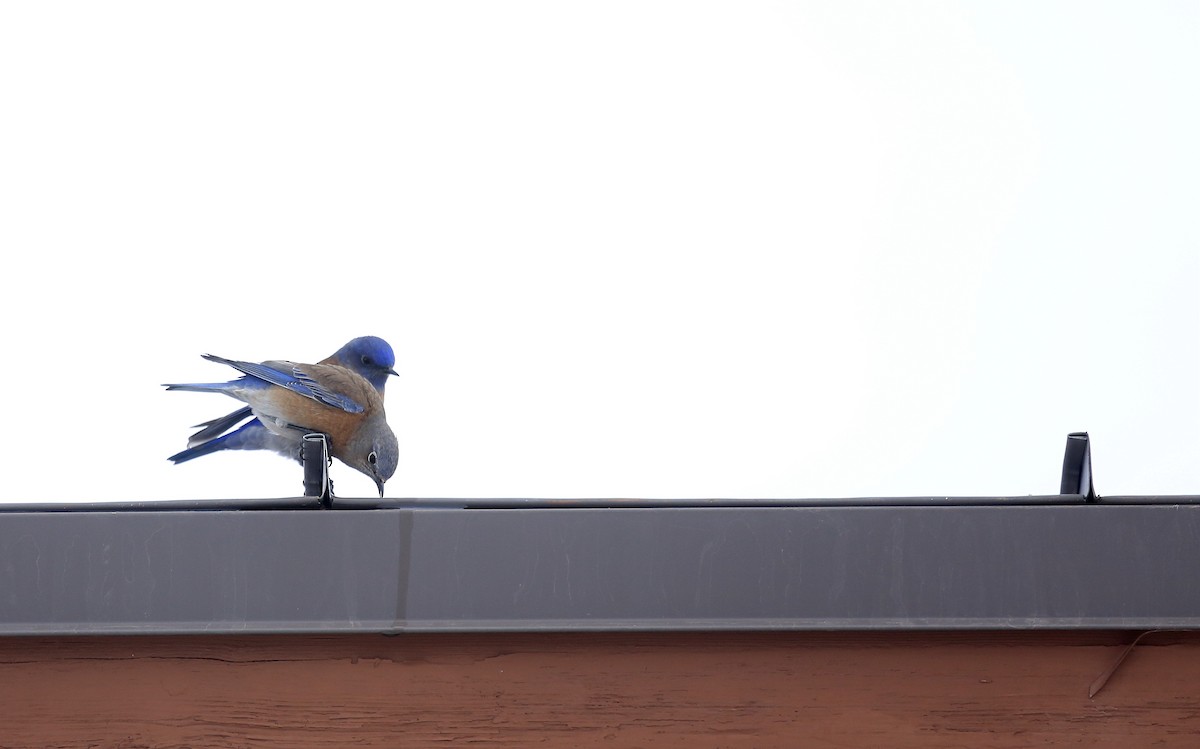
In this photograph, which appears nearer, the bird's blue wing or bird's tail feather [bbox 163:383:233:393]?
bird's tail feather [bbox 163:383:233:393]

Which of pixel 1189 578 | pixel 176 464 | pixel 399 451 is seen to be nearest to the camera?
pixel 1189 578

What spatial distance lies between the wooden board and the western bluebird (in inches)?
66.8

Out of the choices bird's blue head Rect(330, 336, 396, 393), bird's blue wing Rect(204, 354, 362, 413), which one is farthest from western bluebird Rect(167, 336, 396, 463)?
bird's blue wing Rect(204, 354, 362, 413)

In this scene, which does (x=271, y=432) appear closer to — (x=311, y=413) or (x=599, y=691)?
(x=311, y=413)

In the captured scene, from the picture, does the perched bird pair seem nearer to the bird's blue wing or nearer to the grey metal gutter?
the bird's blue wing

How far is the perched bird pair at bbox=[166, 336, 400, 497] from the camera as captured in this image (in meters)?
2.94

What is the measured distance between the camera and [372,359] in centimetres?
342

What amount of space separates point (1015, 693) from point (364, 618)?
78 cm

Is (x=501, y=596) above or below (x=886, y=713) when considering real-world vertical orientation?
above

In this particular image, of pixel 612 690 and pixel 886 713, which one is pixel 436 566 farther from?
pixel 886 713

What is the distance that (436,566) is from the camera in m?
1.18

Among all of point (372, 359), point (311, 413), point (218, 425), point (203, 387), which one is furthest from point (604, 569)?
point (372, 359)

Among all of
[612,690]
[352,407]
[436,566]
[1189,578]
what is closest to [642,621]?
[612,690]

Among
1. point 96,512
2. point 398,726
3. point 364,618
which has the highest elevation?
point 96,512
